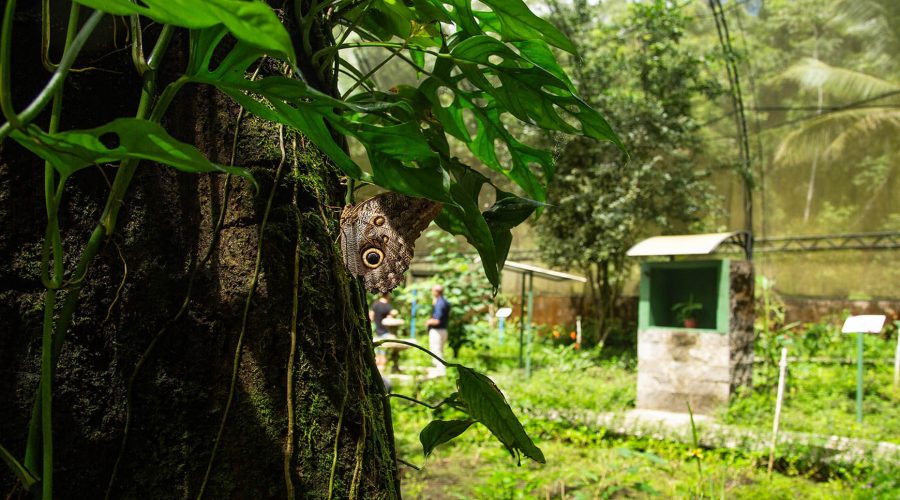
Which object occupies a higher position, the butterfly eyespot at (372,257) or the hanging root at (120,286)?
the butterfly eyespot at (372,257)

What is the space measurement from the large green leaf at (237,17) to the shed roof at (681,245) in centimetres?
540

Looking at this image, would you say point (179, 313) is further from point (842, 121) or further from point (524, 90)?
point (842, 121)

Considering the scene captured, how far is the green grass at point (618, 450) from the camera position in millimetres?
3221

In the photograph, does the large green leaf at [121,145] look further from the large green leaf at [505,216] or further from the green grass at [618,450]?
the green grass at [618,450]

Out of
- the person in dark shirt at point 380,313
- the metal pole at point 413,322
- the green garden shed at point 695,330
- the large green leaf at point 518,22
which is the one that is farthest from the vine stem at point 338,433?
the metal pole at point 413,322

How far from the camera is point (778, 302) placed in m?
8.90

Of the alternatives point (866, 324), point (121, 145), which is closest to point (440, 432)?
point (121, 145)

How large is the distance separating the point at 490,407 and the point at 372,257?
26 centimetres

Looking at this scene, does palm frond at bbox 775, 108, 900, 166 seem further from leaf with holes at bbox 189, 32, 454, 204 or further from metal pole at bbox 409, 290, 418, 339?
leaf with holes at bbox 189, 32, 454, 204

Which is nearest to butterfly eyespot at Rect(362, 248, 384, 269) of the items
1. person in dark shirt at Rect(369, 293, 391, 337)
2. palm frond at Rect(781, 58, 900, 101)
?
person in dark shirt at Rect(369, 293, 391, 337)

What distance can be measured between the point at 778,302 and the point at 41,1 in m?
9.54

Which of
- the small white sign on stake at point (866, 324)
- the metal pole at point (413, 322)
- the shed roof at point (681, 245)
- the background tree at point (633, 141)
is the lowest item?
the metal pole at point (413, 322)

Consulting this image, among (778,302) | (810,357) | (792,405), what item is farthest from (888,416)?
(778,302)

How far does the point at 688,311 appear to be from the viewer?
5.99m
